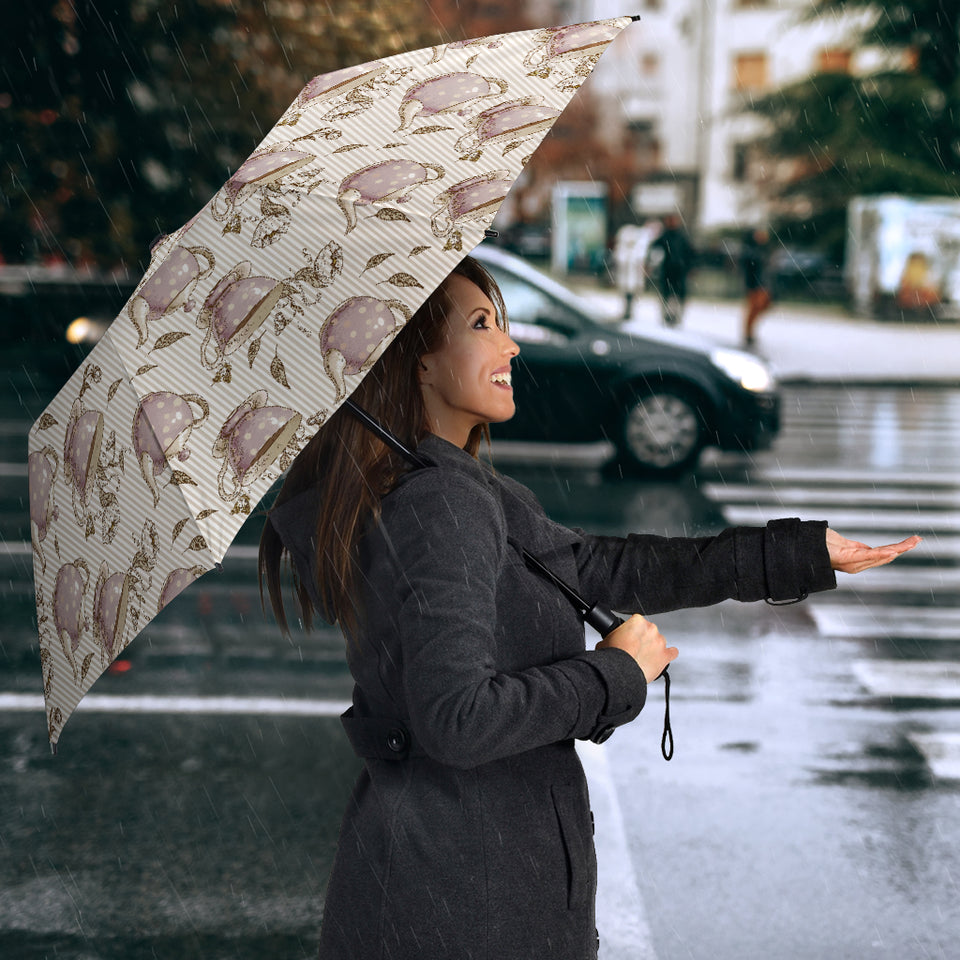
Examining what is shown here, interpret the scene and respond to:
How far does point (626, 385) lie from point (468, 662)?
30.5 ft

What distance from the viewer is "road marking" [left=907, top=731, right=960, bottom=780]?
507 centimetres

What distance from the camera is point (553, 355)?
10.9m

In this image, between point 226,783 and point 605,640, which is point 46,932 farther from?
point 605,640

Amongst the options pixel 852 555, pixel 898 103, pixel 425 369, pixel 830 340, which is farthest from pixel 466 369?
pixel 898 103

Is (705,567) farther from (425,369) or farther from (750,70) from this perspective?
(750,70)

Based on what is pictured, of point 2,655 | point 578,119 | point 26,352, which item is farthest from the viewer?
point 578,119

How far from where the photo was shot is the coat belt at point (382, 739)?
2016mm

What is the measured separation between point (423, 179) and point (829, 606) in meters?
5.89

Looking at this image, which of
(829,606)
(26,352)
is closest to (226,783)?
(829,606)

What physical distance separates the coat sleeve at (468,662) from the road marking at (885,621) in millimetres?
5199

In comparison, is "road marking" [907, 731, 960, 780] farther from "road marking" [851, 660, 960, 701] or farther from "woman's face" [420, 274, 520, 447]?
"woman's face" [420, 274, 520, 447]

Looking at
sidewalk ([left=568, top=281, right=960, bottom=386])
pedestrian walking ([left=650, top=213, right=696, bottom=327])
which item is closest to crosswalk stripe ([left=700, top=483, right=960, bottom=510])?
sidewalk ([left=568, top=281, right=960, bottom=386])

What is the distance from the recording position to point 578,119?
6050cm

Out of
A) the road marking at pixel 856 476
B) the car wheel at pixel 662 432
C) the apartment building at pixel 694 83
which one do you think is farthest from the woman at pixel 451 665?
the apartment building at pixel 694 83
